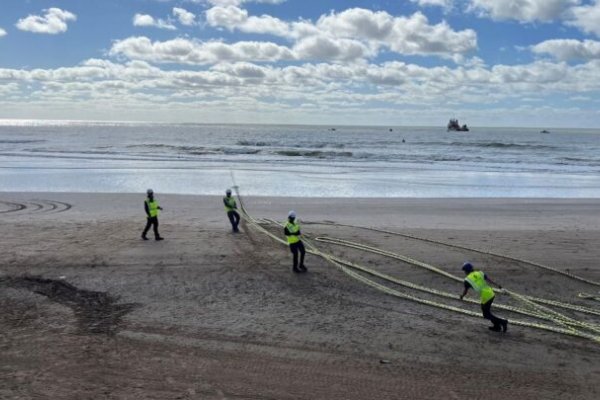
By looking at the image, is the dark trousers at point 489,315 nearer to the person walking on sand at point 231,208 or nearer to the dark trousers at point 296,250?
the dark trousers at point 296,250

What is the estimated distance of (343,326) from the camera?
398 inches

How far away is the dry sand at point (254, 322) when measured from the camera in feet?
25.6

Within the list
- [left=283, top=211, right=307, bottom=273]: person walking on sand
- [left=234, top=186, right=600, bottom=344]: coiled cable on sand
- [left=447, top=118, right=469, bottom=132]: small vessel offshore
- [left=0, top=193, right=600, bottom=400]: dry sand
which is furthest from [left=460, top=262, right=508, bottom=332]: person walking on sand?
[left=447, top=118, right=469, bottom=132]: small vessel offshore

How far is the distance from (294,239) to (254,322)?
3.15m

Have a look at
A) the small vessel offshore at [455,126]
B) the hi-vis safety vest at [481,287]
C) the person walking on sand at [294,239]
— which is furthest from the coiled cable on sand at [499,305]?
the small vessel offshore at [455,126]

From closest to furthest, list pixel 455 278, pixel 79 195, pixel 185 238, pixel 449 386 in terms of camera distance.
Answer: pixel 449 386 < pixel 455 278 < pixel 185 238 < pixel 79 195

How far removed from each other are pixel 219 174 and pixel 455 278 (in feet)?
87.5

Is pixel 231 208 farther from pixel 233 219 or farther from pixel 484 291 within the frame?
pixel 484 291

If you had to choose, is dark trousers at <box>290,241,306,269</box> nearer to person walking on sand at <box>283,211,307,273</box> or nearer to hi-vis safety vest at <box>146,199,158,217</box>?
person walking on sand at <box>283,211,307,273</box>

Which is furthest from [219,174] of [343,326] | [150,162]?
[343,326]

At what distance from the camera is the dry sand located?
780cm

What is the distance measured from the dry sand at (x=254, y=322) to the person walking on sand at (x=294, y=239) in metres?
0.32

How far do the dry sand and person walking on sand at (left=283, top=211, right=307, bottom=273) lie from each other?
317mm

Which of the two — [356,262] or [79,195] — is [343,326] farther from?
[79,195]
